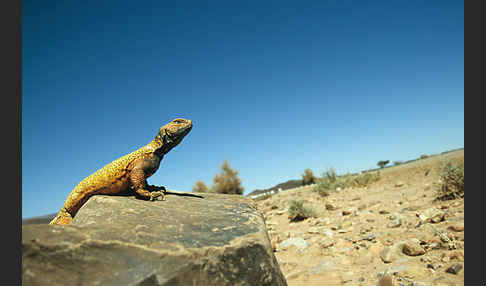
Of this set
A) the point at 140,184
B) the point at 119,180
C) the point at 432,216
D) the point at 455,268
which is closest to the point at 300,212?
the point at 432,216

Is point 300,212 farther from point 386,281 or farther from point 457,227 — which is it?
point 386,281

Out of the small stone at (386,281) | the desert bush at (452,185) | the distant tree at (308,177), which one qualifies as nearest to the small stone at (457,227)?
the small stone at (386,281)

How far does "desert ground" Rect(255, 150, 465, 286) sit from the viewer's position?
3.93m

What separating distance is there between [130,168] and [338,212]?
6.74 meters

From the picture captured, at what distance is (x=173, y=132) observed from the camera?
4.13m

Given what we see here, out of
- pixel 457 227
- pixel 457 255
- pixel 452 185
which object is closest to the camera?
pixel 457 255

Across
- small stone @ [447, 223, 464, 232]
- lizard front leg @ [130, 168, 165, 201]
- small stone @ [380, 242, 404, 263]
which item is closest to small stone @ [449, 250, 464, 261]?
small stone @ [380, 242, 404, 263]

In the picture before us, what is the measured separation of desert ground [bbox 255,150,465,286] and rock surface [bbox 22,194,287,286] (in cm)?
222

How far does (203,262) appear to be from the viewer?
2.25m

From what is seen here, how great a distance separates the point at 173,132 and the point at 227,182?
2019 centimetres

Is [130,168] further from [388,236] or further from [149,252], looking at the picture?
[388,236]

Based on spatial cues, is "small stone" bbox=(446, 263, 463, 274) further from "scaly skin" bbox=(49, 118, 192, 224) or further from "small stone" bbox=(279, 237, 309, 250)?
"scaly skin" bbox=(49, 118, 192, 224)

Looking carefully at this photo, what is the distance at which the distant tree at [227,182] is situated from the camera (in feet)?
77.6

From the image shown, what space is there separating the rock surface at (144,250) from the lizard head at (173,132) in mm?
1298
